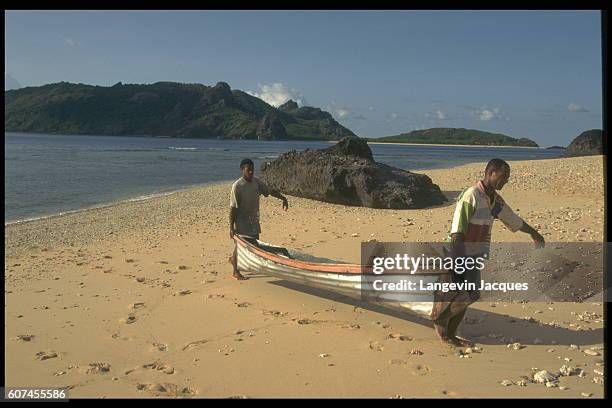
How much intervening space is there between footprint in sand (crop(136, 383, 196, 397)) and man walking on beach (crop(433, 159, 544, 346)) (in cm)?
275

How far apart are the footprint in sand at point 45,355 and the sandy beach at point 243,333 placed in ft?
0.04

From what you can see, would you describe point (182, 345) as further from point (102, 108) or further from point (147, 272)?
point (102, 108)

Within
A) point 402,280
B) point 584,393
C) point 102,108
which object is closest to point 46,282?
point 402,280

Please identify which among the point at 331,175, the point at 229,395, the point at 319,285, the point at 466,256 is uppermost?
the point at 331,175

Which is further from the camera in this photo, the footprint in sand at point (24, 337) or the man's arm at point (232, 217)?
the man's arm at point (232, 217)

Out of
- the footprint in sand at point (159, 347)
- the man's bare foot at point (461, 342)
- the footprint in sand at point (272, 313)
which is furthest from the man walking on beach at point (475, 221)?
the footprint in sand at point (159, 347)

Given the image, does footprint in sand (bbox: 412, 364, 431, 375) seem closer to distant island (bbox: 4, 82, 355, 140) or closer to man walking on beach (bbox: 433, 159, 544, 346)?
man walking on beach (bbox: 433, 159, 544, 346)

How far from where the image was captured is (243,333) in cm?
582

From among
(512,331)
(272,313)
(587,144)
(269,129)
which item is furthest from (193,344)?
(269,129)

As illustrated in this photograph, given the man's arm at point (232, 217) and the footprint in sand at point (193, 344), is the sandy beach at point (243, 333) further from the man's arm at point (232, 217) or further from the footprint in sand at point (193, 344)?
the man's arm at point (232, 217)

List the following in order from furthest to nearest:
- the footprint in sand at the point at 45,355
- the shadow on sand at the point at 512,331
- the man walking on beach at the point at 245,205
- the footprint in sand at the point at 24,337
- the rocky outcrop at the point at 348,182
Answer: the rocky outcrop at the point at 348,182, the man walking on beach at the point at 245,205, the footprint in sand at the point at 24,337, the shadow on sand at the point at 512,331, the footprint in sand at the point at 45,355

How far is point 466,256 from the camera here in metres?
4.95

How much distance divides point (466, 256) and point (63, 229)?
11515 mm

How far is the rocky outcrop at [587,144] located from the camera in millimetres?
43062
